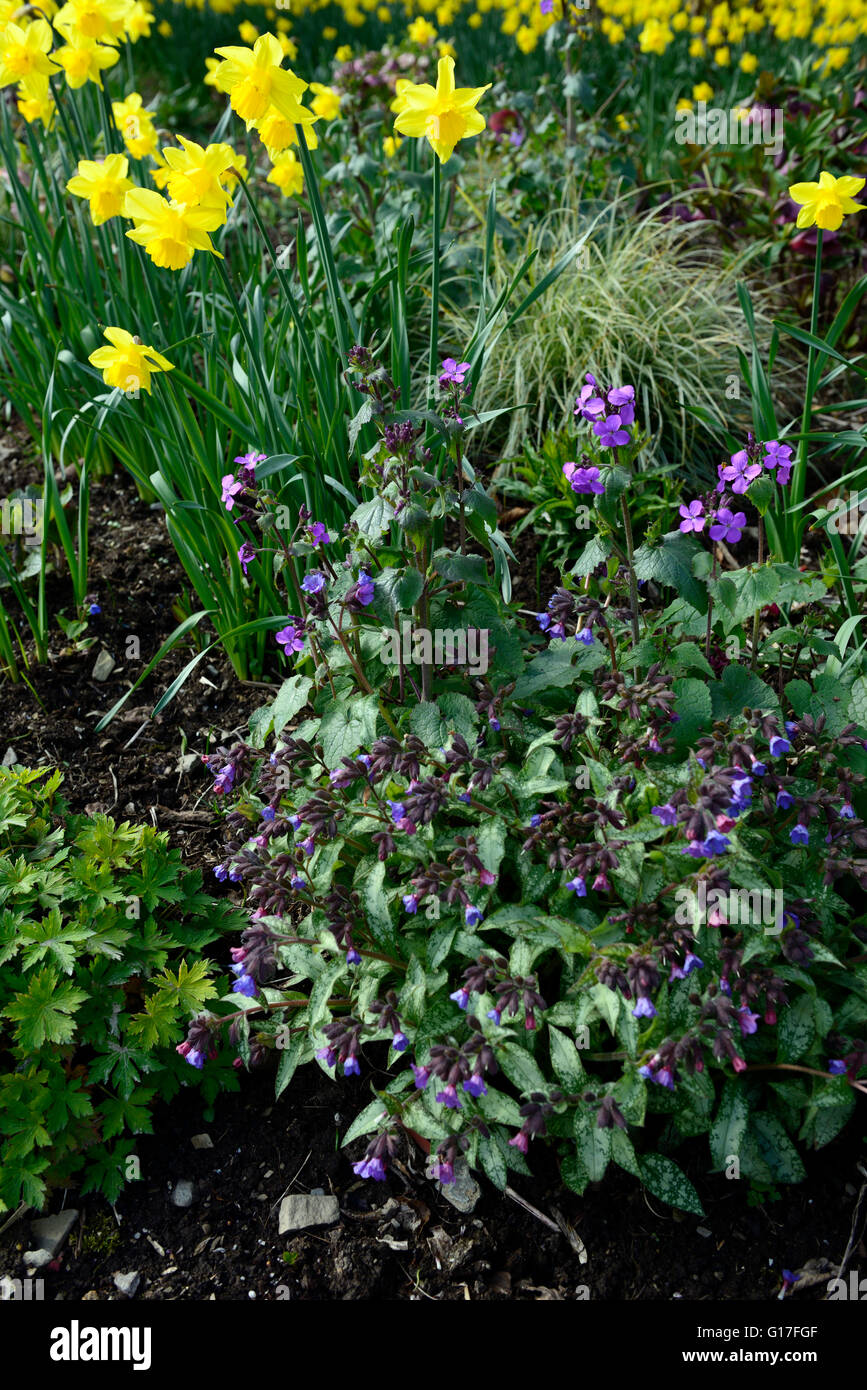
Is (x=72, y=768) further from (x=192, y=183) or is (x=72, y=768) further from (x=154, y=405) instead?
(x=192, y=183)

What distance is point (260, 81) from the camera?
1.97m

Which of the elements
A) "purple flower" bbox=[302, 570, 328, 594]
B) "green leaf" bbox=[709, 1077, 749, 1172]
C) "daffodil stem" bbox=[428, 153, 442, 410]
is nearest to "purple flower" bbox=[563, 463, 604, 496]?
"purple flower" bbox=[302, 570, 328, 594]

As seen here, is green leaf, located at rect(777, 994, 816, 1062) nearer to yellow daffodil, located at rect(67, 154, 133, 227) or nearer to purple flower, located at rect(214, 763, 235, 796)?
purple flower, located at rect(214, 763, 235, 796)

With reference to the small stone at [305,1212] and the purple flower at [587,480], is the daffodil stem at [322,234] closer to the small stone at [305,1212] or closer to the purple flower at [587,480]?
the purple flower at [587,480]

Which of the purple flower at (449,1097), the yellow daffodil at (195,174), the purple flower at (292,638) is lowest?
the purple flower at (449,1097)

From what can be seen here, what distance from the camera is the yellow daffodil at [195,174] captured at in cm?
194

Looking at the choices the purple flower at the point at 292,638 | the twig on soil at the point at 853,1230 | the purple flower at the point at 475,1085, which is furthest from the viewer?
the purple flower at the point at 292,638

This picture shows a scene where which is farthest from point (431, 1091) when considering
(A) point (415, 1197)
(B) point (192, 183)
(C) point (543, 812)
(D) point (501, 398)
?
(D) point (501, 398)

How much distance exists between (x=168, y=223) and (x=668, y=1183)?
194cm

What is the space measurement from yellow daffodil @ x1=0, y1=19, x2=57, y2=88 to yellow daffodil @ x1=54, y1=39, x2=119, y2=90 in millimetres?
43

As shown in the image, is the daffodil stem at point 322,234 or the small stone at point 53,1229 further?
the daffodil stem at point 322,234

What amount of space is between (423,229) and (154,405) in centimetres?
146

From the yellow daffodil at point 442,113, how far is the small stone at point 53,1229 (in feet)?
6.83

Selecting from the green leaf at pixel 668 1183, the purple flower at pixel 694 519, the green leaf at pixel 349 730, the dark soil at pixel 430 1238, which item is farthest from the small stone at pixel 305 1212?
the purple flower at pixel 694 519
